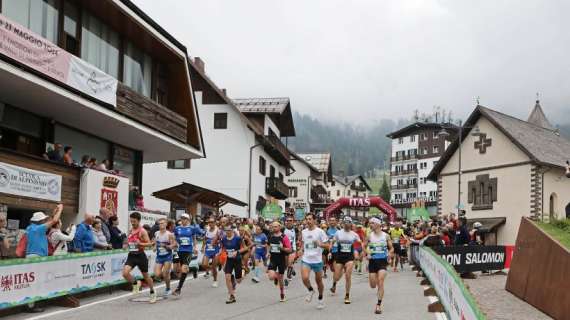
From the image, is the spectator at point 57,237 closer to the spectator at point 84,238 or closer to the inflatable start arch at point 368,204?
the spectator at point 84,238

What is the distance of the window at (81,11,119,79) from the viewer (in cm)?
2183

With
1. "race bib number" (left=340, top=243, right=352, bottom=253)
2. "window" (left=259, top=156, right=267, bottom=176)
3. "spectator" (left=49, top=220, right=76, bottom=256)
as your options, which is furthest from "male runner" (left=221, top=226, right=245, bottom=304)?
"window" (left=259, top=156, right=267, bottom=176)

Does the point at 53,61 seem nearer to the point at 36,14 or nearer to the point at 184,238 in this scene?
the point at 36,14

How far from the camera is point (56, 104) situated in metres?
19.6

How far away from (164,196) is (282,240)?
16511mm

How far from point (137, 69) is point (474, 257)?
14680 mm

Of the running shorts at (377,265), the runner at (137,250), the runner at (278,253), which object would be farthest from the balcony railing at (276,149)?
the runner at (137,250)

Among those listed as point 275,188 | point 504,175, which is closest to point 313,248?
point 275,188

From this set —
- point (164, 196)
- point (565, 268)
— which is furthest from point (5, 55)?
point (164, 196)

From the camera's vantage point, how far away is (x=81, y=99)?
63.9 ft

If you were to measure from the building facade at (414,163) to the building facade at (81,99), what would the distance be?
89.6 metres

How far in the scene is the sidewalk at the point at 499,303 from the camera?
15.3m

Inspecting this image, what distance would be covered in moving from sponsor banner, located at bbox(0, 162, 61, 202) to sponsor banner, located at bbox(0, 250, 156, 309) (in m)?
3.39

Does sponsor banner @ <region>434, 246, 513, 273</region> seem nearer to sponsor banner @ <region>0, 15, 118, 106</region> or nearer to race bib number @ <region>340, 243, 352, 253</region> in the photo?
race bib number @ <region>340, 243, 352, 253</region>
